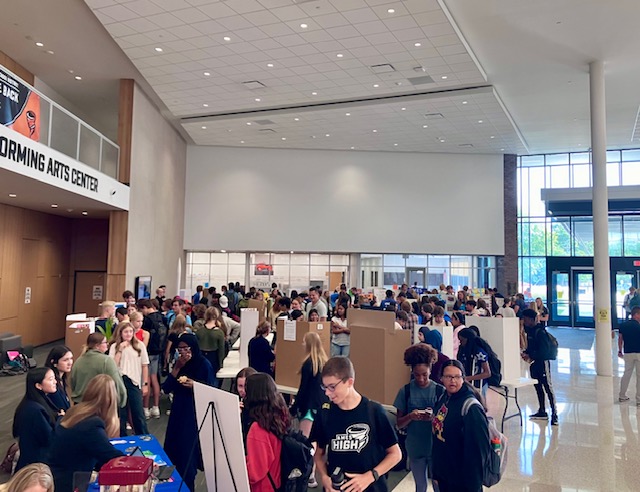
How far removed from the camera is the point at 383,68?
1180 cm

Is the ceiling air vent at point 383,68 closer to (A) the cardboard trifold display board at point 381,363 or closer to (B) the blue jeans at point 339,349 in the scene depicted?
(B) the blue jeans at point 339,349

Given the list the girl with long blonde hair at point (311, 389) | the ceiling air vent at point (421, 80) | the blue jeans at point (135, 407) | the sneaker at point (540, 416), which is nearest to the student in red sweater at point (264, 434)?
the girl with long blonde hair at point (311, 389)

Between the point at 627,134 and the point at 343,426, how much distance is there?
20.4 metres

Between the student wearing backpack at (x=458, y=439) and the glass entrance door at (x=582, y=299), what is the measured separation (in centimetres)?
1892

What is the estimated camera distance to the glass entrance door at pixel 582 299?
19531 mm

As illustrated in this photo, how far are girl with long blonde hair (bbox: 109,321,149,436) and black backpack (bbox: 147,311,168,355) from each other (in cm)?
128

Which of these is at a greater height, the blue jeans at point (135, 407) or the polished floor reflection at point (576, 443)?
the blue jeans at point (135, 407)

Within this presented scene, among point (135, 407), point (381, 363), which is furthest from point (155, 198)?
point (381, 363)

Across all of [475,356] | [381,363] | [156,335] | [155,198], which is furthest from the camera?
[155,198]

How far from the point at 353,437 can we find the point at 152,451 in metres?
1.78

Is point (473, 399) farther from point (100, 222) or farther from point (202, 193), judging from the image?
point (202, 193)

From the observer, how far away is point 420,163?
66.4 ft

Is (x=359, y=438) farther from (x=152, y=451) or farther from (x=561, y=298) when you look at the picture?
(x=561, y=298)

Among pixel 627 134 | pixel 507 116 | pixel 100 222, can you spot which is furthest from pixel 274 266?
pixel 627 134
